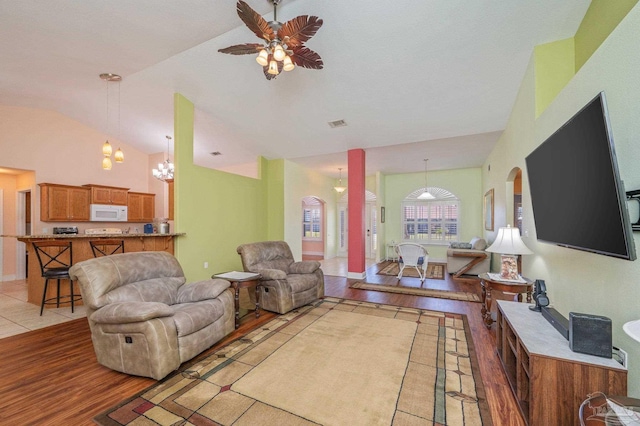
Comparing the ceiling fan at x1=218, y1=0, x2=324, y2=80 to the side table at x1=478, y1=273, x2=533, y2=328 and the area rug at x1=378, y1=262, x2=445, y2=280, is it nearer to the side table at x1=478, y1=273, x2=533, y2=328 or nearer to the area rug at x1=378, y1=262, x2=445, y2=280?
the side table at x1=478, y1=273, x2=533, y2=328

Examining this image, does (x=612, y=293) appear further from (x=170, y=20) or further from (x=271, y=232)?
(x=271, y=232)

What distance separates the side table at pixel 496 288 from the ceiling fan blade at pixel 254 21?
3.61 metres

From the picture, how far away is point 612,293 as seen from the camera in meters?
1.71

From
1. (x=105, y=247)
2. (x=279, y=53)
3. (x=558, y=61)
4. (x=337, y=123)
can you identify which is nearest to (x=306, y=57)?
(x=279, y=53)

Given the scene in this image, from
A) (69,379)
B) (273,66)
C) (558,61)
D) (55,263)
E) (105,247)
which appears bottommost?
(69,379)

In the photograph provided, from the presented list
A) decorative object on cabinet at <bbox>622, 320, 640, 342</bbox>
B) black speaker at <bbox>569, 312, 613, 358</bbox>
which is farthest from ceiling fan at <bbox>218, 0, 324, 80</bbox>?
black speaker at <bbox>569, 312, 613, 358</bbox>

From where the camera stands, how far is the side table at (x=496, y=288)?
117 inches

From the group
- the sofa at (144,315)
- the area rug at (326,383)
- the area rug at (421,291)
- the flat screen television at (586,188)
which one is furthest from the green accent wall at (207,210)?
the flat screen television at (586,188)

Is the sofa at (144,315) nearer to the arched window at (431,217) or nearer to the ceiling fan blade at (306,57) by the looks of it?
the ceiling fan blade at (306,57)

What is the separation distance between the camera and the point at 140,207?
786 cm

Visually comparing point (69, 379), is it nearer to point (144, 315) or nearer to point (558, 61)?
point (144, 315)

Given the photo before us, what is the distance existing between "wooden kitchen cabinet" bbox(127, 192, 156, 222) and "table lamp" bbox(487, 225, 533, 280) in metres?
8.68

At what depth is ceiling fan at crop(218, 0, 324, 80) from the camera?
2.38 metres

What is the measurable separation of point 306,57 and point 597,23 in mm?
2840
